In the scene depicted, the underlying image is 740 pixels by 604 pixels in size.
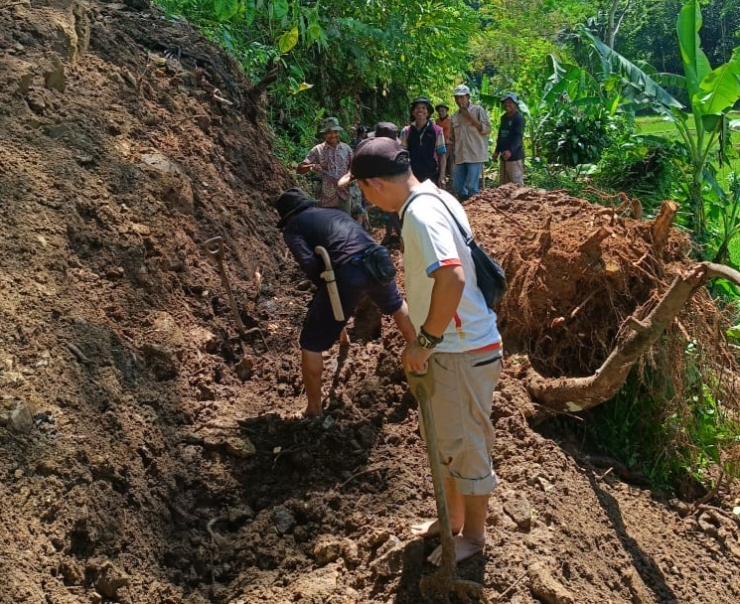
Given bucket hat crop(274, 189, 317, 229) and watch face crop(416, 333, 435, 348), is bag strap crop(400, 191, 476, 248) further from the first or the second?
bucket hat crop(274, 189, 317, 229)

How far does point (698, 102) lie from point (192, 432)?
6.45 m

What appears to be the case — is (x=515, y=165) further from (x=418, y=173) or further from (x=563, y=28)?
(x=563, y=28)

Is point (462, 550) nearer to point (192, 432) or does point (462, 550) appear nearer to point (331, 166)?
point (192, 432)

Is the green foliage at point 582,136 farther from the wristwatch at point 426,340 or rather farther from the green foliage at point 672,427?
the wristwatch at point 426,340

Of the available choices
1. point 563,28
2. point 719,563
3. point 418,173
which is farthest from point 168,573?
point 563,28

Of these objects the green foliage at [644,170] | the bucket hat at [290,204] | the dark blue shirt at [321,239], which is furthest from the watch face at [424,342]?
the green foliage at [644,170]

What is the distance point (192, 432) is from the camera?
170 inches

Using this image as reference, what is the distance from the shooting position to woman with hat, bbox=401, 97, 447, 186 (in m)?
9.20

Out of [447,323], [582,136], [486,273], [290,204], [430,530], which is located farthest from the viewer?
[582,136]

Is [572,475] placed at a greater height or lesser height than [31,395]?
lesser

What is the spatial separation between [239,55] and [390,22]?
4.48m

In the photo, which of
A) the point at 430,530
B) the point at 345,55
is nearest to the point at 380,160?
the point at 430,530

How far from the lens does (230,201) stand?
23.1ft

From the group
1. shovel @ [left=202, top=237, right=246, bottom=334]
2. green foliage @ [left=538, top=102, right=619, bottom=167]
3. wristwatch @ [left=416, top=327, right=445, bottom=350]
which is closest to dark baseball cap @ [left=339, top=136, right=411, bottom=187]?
wristwatch @ [left=416, top=327, right=445, bottom=350]
